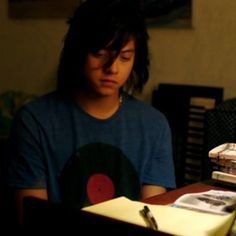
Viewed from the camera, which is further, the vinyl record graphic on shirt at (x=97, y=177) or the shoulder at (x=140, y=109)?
the shoulder at (x=140, y=109)

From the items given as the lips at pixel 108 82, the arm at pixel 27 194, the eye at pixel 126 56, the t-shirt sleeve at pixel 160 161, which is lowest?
the arm at pixel 27 194

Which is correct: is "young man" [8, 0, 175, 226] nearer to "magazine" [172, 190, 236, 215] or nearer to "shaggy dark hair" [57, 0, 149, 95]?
"shaggy dark hair" [57, 0, 149, 95]

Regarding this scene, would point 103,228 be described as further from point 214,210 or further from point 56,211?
point 214,210

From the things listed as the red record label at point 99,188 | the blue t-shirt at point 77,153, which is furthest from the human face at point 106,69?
the red record label at point 99,188

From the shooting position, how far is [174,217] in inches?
36.1

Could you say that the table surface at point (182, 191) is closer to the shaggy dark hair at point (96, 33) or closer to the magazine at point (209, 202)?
the magazine at point (209, 202)

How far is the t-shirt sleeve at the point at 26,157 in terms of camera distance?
4.42ft

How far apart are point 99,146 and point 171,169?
0.26m

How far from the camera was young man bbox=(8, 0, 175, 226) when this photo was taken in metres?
1.32

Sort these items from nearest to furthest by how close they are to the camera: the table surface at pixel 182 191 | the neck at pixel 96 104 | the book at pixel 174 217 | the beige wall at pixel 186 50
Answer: the book at pixel 174 217, the table surface at pixel 182 191, the neck at pixel 96 104, the beige wall at pixel 186 50

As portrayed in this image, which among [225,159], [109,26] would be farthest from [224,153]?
[109,26]

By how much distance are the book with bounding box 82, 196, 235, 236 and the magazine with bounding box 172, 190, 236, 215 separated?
0.07ft

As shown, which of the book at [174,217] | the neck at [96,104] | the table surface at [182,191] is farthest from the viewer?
the neck at [96,104]

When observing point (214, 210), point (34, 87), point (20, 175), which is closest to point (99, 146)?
point (20, 175)
